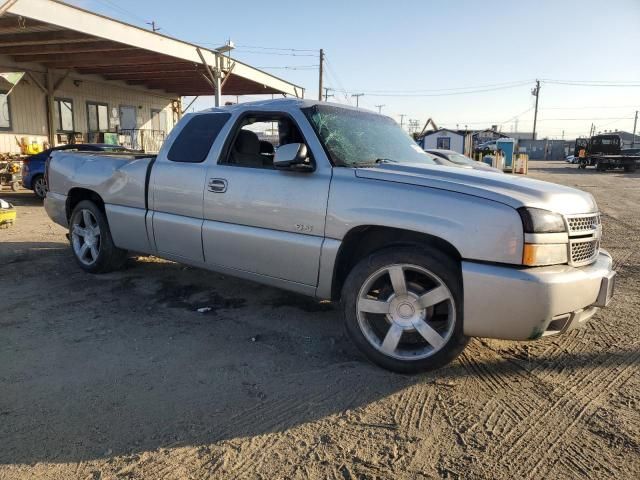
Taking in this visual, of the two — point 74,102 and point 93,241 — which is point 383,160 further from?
point 74,102

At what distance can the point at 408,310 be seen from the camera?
3402 millimetres

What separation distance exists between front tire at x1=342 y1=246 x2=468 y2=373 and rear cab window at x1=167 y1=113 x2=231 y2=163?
203cm

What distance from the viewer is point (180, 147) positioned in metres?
4.84

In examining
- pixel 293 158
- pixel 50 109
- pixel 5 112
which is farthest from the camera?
pixel 50 109

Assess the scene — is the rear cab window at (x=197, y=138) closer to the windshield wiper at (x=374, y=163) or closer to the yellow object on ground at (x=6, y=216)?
the windshield wiper at (x=374, y=163)

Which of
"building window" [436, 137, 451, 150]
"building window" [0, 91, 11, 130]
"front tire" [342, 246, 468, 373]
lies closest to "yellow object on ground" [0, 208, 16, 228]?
"front tire" [342, 246, 468, 373]

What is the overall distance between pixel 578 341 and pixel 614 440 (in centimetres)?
152

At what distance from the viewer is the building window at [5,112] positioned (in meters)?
15.6

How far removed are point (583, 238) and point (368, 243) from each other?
58.5 inches

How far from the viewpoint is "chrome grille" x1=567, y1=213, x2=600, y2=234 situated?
324 centimetres

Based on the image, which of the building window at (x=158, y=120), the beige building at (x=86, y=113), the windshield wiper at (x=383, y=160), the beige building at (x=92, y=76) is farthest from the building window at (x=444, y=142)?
the windshield wiper at (x=383, y=160)

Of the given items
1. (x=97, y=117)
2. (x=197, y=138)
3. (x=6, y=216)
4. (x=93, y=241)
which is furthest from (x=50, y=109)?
(x=197, y=138)

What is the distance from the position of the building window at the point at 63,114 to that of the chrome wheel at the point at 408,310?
707 inches

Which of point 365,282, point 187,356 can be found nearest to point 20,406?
point 187,356
